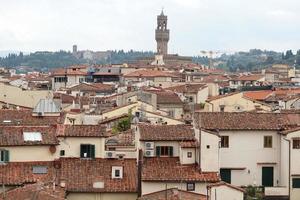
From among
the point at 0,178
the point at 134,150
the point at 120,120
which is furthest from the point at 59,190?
the point at 120,120

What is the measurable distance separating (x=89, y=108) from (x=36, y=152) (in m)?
30.2

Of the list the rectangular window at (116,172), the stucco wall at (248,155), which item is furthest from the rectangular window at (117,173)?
the stucco wall at (248,155)

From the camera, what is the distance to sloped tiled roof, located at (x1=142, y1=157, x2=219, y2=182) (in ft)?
116

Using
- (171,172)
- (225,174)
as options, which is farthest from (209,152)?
(225,174)

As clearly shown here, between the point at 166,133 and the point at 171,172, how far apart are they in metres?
2.82

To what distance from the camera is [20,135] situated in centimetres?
3709

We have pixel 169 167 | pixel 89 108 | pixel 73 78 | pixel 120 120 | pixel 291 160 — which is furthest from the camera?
pixel 73 78

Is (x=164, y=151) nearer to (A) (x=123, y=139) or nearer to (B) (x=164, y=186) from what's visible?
(B) (x=164, y=186)

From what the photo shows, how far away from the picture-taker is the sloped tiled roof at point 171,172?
35219mm

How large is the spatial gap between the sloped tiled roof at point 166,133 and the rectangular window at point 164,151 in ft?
1.15

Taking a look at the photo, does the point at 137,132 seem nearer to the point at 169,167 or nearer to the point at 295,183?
the point at 169,167

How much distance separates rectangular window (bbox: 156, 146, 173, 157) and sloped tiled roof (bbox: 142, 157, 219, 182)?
0.50 meters

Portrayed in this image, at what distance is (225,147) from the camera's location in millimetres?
40188

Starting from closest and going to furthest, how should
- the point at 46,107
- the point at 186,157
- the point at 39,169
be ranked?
the point at 39,169
the point at 186,157
the point at 46,107
